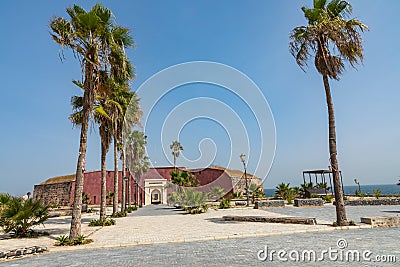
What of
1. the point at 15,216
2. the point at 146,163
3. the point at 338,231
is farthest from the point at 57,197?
the point at 338,231

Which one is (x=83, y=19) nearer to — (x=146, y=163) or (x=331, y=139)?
(x=331, y=139)

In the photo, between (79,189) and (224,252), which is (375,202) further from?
(79,189)

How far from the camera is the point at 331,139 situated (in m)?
11.4

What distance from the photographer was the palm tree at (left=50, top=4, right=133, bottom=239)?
30.5ft

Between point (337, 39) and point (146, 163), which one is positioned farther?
point (146, 163)

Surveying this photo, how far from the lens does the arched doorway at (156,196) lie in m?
43.9

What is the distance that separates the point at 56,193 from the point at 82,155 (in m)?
41.1

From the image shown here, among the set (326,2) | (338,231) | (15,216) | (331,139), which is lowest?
(338,231)

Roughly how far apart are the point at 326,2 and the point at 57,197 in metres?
46.5

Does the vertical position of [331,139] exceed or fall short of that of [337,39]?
it falls short

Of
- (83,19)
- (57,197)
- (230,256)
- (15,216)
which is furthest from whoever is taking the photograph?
(57,197)

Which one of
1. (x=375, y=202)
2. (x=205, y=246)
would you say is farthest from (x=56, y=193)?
(x=375, y=202)

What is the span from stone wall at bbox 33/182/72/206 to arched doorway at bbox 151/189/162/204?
42.6 feet

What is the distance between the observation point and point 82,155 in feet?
31.3
